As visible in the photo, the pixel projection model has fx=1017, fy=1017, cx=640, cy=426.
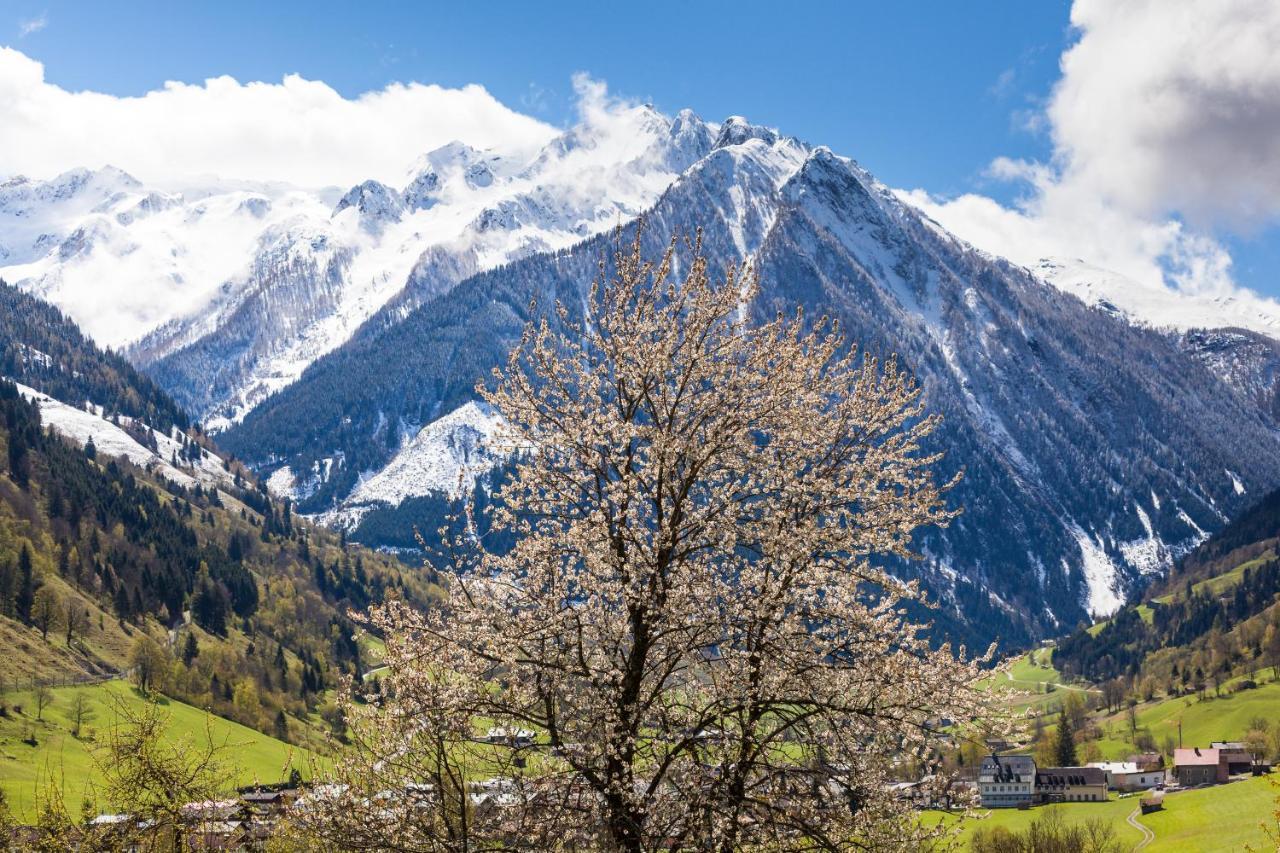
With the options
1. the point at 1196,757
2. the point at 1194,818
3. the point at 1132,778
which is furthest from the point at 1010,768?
the point at 1194,818

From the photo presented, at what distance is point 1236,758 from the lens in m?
141

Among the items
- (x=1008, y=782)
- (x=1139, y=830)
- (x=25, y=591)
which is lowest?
(x=1139, y=830)

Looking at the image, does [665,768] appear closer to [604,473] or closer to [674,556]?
[674,556]

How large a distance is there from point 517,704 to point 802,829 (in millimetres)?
4240

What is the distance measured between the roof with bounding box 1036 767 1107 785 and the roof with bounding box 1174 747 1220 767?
A: 13.0 m

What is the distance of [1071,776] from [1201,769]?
1859 cm

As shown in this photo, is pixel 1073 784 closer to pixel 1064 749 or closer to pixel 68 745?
pixel 1064 749

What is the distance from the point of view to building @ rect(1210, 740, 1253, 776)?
13838 cm

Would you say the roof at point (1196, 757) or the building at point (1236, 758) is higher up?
the roof at point (1196, 757)

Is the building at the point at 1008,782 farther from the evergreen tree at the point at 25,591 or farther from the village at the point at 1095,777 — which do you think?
the evergreen tree at the point at 25,591

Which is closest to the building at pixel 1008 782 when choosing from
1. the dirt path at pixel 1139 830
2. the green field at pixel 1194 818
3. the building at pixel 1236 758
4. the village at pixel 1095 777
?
the village at pixel 1095 777

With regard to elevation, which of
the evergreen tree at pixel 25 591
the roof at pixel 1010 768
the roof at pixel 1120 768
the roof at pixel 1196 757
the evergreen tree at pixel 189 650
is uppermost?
the evergreen tree at pixel 25 591

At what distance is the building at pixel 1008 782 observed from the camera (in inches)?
5187

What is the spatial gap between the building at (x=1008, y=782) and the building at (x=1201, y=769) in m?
21.0
